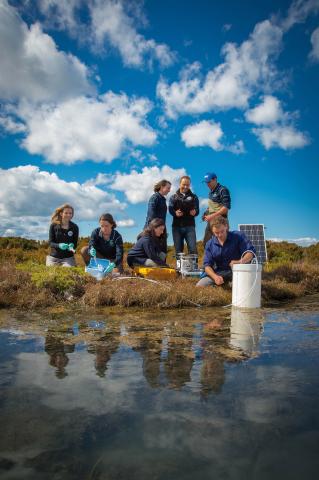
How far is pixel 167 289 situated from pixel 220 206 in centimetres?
300

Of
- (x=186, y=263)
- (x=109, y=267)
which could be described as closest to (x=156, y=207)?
(x=186, y=263)

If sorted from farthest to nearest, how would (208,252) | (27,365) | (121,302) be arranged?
(208,252) → (121,302) → (27,365)

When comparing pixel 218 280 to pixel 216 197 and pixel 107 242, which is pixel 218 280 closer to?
pixel 216 197

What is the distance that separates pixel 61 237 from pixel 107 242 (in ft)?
3.92

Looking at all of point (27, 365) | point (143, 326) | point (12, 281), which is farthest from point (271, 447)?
point (12, 281)

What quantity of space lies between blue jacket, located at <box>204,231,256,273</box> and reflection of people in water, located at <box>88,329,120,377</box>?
10.6 ft

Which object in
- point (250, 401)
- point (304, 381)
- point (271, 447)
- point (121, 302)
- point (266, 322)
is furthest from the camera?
point (121, 302)

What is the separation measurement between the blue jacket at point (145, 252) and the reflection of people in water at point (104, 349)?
12.4 feet

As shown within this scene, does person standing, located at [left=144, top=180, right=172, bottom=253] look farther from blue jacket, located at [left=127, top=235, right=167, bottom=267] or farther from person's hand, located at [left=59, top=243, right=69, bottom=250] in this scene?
person's hand, located at [left=59, top=243, right=69, bottom=250]

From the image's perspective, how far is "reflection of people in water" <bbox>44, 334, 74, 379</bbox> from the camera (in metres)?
2.53

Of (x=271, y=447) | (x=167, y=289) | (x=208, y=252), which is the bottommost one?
(x=271, y=447)

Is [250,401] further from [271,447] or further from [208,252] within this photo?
[208,252]

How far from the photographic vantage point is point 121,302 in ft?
18.8

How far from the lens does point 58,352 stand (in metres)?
3.01
